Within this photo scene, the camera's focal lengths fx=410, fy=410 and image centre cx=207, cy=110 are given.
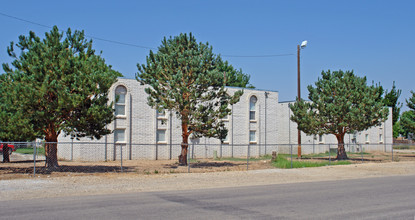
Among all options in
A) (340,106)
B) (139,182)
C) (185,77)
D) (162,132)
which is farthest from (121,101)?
(340,106)

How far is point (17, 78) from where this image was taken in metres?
18.1

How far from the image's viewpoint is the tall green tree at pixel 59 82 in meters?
18.0

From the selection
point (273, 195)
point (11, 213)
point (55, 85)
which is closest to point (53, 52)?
point (55, 85)

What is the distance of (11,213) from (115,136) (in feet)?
71.4

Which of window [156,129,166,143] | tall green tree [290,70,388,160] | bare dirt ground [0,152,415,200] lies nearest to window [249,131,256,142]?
tall green tree [290,70,388,160]

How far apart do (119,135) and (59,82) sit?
1364 centimetres

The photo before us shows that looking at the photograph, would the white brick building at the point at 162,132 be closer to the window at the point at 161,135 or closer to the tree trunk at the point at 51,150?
the window at the point at 161,135

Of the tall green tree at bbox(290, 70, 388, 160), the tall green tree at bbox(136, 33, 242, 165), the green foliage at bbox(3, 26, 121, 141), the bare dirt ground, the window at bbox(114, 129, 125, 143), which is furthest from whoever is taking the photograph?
the window at bbox(114, 129, 125, 143)

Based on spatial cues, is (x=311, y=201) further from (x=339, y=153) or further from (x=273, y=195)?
(x=339, y=153)

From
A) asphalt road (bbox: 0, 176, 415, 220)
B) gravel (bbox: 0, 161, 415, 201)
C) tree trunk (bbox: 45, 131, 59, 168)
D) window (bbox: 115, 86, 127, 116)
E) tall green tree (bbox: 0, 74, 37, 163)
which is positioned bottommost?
gravel (bbox: 0, 161, 415, 201)

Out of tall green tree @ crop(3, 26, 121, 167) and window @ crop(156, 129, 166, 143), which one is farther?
window @ crop(156, 129, 166, 143)

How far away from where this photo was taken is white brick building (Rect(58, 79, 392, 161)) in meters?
30.5

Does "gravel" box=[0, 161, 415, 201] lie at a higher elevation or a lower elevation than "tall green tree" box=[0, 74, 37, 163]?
lower

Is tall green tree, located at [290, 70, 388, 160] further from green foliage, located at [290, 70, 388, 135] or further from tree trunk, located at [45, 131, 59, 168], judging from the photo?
tree trunk, located at [45, 131, 59, 168]
